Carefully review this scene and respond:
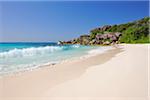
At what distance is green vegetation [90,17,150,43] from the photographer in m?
32.5

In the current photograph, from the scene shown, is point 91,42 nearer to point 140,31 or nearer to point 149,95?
point 140,31

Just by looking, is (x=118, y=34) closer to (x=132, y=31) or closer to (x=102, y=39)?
(x=102, y=39)

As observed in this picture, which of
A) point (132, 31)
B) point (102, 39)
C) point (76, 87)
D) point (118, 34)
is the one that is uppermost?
point (132, 31)

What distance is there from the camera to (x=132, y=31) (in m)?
37.0

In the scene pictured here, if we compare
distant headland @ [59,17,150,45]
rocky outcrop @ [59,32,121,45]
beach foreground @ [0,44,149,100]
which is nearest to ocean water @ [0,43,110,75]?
beach foreground @ [0,44,149,100]

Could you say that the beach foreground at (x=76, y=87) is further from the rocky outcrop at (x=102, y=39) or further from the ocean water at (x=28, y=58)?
the rocky outcrop at (x=102, y=39)

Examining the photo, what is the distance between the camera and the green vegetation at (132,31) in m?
32.5

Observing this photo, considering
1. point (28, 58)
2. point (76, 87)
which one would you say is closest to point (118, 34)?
point (28, 58)

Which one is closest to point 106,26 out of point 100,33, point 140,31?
point 100,33

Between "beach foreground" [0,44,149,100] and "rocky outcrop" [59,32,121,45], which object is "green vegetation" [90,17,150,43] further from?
"beach foreground" [0,44,149,100]

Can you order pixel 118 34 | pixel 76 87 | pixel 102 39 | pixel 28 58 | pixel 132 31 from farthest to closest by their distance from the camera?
pixel 102 39, pixel 118 34, pixel 132 31, pixel 28 58, pixel 76 87

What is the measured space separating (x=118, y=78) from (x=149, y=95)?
106cm

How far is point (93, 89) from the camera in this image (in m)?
3.84

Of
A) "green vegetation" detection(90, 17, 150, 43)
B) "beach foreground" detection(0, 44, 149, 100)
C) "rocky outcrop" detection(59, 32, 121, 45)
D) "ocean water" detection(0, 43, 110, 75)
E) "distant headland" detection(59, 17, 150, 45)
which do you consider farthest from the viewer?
"rocky outcrop" detection(59, 32, 121, 45)
